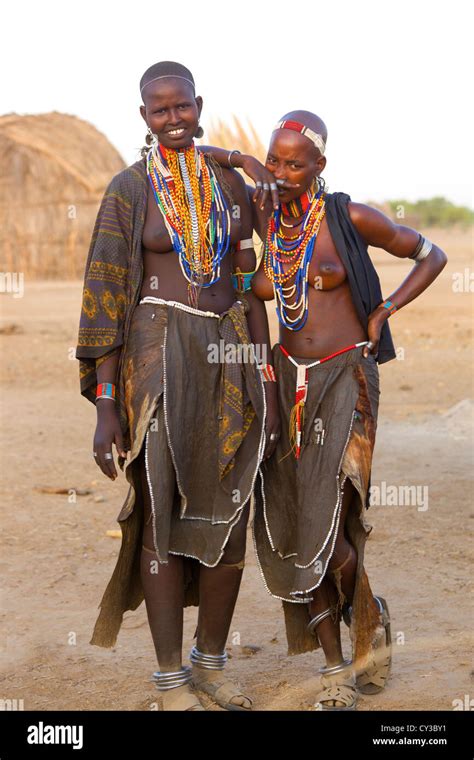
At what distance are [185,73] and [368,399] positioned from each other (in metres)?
1.28

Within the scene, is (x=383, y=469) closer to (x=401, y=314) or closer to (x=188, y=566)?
(x=188, y=566)

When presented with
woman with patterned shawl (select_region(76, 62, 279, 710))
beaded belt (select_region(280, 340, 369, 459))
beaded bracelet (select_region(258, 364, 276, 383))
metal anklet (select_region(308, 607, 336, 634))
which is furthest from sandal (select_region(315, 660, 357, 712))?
beaded bracelet (select_region(258, 364, 276, 383))

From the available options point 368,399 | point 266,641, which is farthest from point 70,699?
point 368,399

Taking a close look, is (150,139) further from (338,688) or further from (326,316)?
(338,688)

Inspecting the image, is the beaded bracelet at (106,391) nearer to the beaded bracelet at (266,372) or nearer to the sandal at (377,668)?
the beaded bracelet at (266,372)

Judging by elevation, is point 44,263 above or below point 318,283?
above

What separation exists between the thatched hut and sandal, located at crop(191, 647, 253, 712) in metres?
15.3

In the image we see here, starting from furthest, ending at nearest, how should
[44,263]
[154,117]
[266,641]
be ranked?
[44,263] < [266,641] < [154,117]

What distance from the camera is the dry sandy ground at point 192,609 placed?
3979 millimetres

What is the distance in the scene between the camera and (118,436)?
359 centimetres

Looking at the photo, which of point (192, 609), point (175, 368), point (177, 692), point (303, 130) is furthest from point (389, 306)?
point (192, 609)

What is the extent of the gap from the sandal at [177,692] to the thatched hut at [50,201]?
1546 cm

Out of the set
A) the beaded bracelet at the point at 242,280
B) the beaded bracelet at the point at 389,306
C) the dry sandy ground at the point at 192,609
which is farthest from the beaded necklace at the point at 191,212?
the dry sandy ground at the point at 192,609

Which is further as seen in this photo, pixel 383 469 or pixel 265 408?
pixel 383 469
